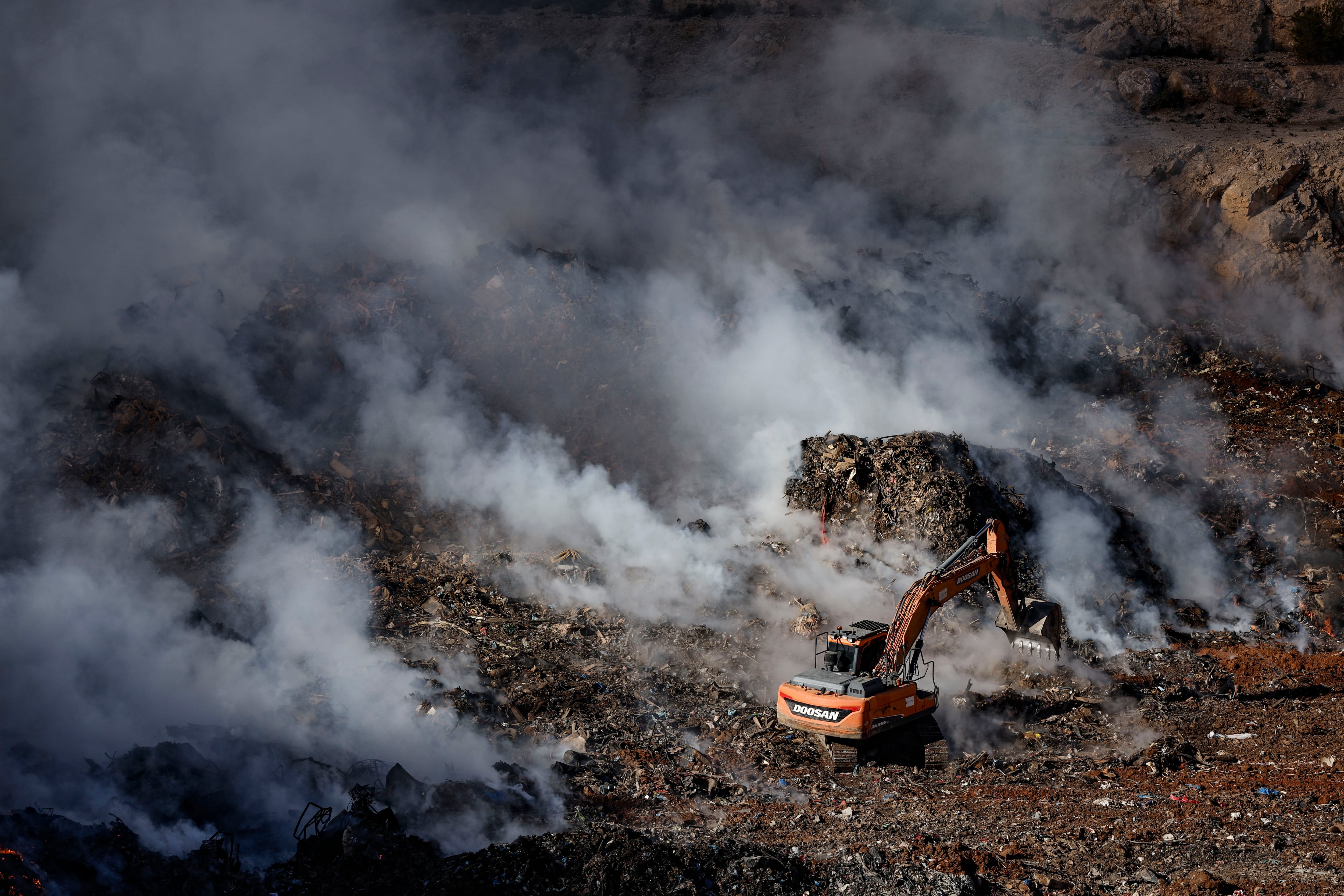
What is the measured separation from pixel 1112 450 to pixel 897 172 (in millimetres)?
10836

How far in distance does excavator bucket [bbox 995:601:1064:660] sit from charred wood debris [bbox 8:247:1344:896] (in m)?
0.56

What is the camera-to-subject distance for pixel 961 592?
27.1ft

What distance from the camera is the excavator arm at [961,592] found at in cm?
724

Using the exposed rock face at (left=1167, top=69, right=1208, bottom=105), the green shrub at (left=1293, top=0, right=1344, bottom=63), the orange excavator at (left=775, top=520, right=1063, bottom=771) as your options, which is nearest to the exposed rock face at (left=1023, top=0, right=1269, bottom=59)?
the green shrub at (left=1293, top=0, right=1344, bottom=63)

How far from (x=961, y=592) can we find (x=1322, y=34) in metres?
20.3

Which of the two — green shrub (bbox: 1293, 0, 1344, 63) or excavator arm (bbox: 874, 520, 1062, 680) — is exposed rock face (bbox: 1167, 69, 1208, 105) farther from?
excavator arm (bbox: 874, 520, 1062, 680)

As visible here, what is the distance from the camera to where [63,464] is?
443 inches

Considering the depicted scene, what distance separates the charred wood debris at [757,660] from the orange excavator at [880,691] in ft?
0.78

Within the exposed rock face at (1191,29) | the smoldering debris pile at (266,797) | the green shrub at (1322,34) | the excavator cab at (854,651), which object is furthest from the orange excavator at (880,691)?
the green shrub at (1322,34)

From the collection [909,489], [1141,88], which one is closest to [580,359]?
[909,489]

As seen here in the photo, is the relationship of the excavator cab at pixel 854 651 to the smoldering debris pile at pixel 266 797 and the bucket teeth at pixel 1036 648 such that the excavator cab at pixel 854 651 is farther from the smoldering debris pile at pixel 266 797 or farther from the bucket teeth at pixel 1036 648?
the smoldering debris pile at pixel 266 797

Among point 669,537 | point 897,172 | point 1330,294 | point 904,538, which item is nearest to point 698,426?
point 669,537

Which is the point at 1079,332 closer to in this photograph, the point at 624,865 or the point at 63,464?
the point at 624,865

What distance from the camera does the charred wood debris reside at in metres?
5.12
